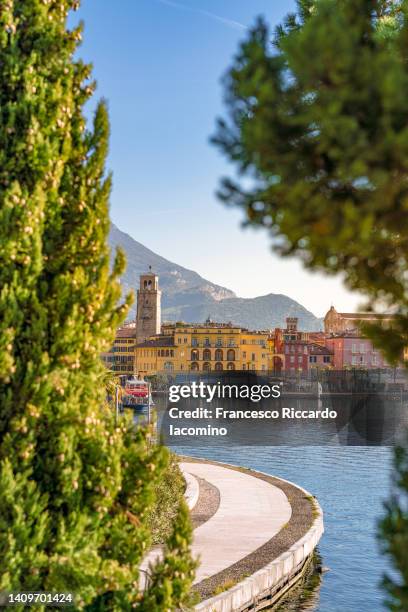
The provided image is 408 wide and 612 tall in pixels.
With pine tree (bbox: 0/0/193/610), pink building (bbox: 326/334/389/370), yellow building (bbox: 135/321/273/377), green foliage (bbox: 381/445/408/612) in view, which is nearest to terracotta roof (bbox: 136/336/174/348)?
yellow building (bbox: 135/321/273/377)

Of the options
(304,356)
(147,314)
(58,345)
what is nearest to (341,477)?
(58,345)

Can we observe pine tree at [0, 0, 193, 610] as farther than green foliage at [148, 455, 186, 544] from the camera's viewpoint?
No

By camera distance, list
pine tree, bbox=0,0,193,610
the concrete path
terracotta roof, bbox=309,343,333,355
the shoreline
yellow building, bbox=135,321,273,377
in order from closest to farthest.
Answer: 1. pine tree, bbox=0,0,193,610
2. the shoreline
3. the concrete path
4. yellow building, bbox=135,321,273,377
5. terracotta roof, bbox=309,343,333,355

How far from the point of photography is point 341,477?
33938 millimetres

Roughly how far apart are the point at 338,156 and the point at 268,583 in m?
12.0

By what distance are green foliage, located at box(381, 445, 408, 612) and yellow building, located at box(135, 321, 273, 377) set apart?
117m

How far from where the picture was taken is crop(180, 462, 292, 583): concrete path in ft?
49.9

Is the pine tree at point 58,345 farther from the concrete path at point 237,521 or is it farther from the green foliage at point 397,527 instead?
the concrete path at point 237,521

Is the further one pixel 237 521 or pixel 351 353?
pixel 351 353

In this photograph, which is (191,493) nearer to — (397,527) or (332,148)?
(397,527)

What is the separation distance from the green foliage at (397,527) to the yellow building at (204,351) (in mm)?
116637

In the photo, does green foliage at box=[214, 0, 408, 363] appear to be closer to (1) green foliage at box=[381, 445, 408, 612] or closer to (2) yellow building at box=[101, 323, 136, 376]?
(1) green foliage at box=[381, 445, 408, 612]

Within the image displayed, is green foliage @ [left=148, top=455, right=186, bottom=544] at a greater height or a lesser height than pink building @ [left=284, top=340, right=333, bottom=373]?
lesser

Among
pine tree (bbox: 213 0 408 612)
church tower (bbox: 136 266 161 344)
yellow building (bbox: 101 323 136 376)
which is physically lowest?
pine tree (bbox: 213 0 408 612)
